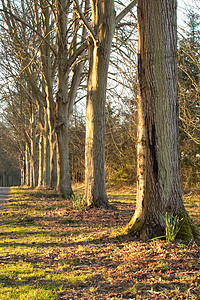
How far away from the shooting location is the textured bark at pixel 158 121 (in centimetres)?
488

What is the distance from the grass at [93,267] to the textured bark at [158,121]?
60 centimetres

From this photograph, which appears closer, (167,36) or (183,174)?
(167,36)

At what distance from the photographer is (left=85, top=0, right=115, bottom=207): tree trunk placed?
28.0 feet

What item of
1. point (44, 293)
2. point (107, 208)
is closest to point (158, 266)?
point (44, 293)

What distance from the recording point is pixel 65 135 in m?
13.0

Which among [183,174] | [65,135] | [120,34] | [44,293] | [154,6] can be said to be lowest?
[44,293]

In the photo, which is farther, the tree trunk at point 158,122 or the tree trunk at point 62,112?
the tree trunk at point 62,112

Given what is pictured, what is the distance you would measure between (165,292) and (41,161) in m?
17.5

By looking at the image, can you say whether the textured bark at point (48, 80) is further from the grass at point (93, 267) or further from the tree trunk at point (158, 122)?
the tree trunk at point (158, 122)

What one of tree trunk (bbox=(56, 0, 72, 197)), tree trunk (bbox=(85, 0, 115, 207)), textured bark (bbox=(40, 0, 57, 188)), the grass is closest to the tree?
tree trunk (bbox=(85, 0, 115, 207))

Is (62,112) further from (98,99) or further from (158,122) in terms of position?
(158,122)

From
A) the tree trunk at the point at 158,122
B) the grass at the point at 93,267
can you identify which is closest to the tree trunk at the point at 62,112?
the grass at the point at 93,267

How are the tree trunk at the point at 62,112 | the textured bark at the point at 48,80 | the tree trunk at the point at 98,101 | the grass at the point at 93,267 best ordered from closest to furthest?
the grass at the point at 93,267 → the tree trunk at the point at 98,101 → the tree trunk at the point at 62,112 → the textured bark at the point at 48,80

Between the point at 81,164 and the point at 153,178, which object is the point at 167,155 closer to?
the point at 153,178
